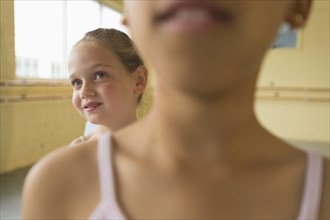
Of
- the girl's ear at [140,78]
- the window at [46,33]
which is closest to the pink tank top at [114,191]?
the girl's ear at [140,78]

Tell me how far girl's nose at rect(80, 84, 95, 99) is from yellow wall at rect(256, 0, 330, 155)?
5.63 metres

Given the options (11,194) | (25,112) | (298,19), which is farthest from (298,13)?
(25,112)

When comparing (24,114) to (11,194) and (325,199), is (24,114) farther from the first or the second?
(325,199)

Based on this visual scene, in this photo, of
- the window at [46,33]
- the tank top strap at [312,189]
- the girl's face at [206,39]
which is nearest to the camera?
the girl's face at [206,39]

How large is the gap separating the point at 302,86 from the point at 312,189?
6.82 metres

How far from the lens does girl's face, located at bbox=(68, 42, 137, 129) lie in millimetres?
1493

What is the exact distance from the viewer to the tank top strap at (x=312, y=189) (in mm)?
497

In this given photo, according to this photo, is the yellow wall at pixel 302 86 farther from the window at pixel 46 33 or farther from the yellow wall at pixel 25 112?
the yellow wall at pixel 25 112

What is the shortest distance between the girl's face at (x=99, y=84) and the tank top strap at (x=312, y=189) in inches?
43.1

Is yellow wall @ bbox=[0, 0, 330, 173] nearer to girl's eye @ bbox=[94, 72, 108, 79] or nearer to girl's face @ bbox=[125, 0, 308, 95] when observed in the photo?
girl's eye @ bbox=[94, 72, 108, 79]

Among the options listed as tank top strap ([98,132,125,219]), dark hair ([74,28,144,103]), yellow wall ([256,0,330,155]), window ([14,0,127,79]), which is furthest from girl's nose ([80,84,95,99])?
yellow wall ([256,0,330,155])

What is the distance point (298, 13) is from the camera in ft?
1.79

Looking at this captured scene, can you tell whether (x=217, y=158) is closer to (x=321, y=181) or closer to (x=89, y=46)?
(x=321, y=181)

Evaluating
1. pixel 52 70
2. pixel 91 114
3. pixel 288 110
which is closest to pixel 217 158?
pixel 91 114
